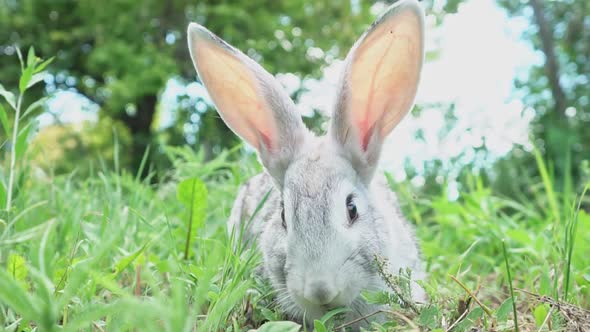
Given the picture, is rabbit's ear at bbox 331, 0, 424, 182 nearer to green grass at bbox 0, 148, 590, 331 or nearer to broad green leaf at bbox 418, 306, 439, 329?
green grass at bbox 0, 148, 590, 331

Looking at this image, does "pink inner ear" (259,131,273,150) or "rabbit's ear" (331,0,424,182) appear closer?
"rabbit's ear" (331,0,424,182)

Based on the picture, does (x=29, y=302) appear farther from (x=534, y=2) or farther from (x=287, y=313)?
(x=534, y=2)

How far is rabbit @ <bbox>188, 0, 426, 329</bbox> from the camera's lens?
245 centimetres

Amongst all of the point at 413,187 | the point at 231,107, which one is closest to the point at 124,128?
the point at 413,187

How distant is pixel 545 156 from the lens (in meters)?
13.4

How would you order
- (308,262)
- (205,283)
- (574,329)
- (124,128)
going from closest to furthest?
1. (205,283)
2. (574,329)
3. (308,262)
4. (124,128)

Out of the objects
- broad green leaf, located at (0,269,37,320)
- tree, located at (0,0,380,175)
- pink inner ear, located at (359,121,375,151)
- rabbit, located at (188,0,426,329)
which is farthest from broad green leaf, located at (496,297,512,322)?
tree, located at (0,0,380,175)

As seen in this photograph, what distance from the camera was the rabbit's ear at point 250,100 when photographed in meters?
2.96

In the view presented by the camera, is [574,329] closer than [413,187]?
Yes

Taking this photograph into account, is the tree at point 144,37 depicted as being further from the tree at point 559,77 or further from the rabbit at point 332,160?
the rabbit at point 332,160

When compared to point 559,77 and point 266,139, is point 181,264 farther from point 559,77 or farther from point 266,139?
point 559,77

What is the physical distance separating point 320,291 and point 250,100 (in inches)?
48.5

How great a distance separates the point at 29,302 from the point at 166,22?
62.9 feet

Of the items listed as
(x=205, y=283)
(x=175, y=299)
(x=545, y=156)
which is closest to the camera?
(x=175, y=299)
